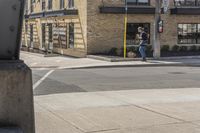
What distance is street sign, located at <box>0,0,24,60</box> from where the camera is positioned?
13.2ft

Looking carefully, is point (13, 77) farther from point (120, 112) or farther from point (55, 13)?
point (55, 13)

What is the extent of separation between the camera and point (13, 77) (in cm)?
401

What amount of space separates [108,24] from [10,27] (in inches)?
956

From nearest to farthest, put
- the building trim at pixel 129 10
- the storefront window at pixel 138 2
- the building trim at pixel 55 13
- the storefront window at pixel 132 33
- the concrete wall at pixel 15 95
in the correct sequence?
1. the concrete wall at pixel 15 95
2. the building trim at pixel 129 10
3. the storefront window at pixel 132 33
4. the storefront window at pixel 138 2
5. the building trim at pixel 55 13

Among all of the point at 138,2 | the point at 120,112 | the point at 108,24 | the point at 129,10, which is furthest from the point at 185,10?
the point at 120,112

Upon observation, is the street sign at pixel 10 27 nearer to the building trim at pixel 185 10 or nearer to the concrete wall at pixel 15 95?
the concrete wall at pixel 15 95

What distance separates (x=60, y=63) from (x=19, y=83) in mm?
20193

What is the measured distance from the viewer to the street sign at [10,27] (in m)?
4.03

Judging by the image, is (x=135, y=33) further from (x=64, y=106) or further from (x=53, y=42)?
(x=64, y=106)

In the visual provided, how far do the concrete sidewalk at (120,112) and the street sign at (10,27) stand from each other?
3289 mm

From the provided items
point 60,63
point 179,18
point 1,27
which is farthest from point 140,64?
point 1,27

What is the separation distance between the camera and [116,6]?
92.3ft

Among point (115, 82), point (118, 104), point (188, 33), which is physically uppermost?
point (188, 33)

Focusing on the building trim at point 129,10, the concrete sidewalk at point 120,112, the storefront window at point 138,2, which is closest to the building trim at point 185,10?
the building trim at point 129,10
